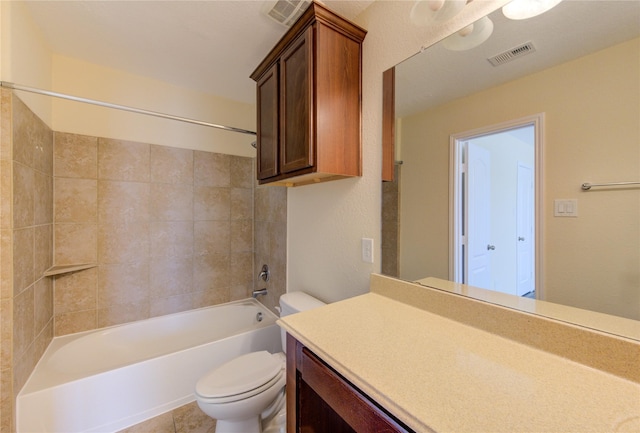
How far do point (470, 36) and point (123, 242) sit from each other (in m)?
2.61

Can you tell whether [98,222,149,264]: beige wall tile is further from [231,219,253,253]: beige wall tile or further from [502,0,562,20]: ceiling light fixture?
[502,0,562,20]: ceiling light fixture

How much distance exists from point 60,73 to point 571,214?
3.08m

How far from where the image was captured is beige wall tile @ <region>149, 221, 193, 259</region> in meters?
2.15

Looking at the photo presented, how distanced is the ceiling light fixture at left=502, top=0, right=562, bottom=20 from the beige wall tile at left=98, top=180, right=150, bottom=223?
8.29 ft

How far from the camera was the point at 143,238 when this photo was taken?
82.6 inches

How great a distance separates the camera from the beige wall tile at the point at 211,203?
2.34m

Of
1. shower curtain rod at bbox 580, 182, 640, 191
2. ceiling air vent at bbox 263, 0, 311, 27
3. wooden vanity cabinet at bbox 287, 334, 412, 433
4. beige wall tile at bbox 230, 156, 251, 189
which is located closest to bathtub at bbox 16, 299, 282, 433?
wooden vanity cabinet at bbox 287, 334, 412, 433

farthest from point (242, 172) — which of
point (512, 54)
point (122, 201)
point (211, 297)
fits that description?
point (512, 54)

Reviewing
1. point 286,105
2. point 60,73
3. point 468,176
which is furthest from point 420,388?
point 60,73

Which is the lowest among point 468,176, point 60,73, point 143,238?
point 143,238

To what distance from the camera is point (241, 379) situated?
1317 mm

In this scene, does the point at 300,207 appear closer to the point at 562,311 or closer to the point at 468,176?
the point at 468,176

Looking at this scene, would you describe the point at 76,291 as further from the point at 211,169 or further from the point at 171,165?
the point at 211,169

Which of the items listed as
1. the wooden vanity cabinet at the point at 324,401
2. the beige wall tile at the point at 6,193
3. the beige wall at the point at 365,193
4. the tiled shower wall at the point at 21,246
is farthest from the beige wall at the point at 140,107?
the wooden vanity cabinet at the point at 324,401
